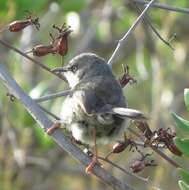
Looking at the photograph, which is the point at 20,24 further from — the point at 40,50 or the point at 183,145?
the point at 183,145

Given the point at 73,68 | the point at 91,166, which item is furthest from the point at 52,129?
the point at 73,68

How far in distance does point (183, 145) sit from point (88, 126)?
0.73 metres

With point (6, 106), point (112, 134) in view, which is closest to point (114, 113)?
point (112, 134)

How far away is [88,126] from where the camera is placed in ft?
14.7

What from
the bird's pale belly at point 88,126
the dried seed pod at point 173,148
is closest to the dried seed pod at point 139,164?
the dried seed pod at point 173,148

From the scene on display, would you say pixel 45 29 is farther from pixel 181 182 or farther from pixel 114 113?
pixel 181 182

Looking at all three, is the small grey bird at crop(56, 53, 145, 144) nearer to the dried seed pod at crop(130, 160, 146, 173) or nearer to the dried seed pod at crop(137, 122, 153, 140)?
the dried seed pod at crop(137, 122, 153, 140)

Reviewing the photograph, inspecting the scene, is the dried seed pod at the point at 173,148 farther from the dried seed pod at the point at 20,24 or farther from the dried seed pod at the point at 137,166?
the dried seed pod at the point at 20,24

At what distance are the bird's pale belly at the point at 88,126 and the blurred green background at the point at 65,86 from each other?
1.67 metres

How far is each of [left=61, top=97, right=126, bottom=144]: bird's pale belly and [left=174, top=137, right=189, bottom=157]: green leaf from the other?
1.91 feet

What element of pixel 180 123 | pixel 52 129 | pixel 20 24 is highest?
pixel 20 24

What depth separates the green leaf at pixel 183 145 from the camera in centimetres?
391

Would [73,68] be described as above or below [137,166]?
above

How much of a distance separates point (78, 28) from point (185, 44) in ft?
4.45
